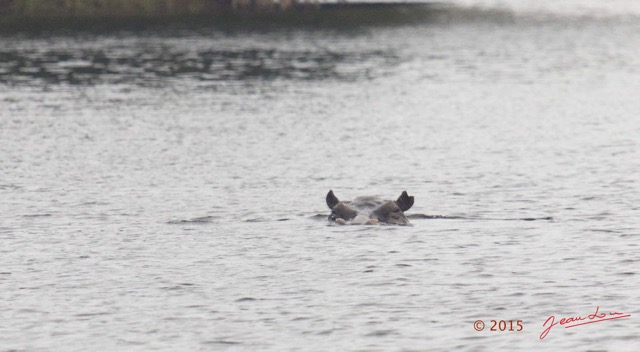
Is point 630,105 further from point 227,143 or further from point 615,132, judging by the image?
point 227,143

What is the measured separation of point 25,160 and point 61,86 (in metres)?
25.8

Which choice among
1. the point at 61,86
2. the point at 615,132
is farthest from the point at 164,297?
the point at 61,86

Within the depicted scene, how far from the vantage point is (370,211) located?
1160 inches

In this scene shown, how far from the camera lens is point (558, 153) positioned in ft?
141

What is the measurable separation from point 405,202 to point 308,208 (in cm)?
408

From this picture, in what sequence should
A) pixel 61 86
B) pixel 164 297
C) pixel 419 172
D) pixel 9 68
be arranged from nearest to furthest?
pixel 164 297
pixel 419 172
pixel 61 86
pixel 9 68

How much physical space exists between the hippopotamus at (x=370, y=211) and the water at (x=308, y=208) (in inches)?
18.2

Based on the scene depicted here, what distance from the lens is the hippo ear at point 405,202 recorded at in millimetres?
28666
